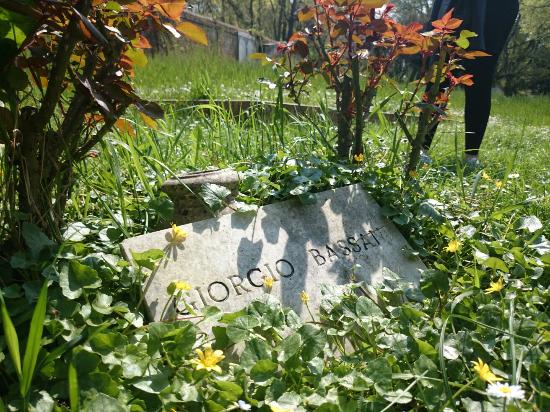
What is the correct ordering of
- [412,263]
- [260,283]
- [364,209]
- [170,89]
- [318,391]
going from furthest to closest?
1. [170,89]
2. [364,209]
3. [412,263]
4. [260,283]
5. [318,391]

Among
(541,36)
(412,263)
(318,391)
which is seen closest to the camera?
(318,391)

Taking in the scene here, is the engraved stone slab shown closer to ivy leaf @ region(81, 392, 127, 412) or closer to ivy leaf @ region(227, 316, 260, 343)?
ivy leaf @ region(227, 316, 260, 343)

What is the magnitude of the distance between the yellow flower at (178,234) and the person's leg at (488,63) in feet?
7.87

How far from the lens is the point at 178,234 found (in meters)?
1.47

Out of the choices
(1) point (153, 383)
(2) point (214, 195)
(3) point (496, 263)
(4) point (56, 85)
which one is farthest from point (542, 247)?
(4) point (56, 85)

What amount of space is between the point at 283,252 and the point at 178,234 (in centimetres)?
37

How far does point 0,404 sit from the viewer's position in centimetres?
95

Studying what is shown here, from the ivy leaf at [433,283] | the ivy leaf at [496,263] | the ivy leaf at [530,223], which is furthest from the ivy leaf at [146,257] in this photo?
the ivy leaf at [530,223]

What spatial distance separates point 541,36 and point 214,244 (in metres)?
26.6

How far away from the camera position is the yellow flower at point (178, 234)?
146cm

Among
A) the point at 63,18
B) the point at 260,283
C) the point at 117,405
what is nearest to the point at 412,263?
the point at 260,283

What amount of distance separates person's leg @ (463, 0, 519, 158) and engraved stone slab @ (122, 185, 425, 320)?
5.73 ft

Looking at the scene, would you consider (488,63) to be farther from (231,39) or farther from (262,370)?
(231,39)

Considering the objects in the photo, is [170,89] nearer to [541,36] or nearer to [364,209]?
[364,209]
